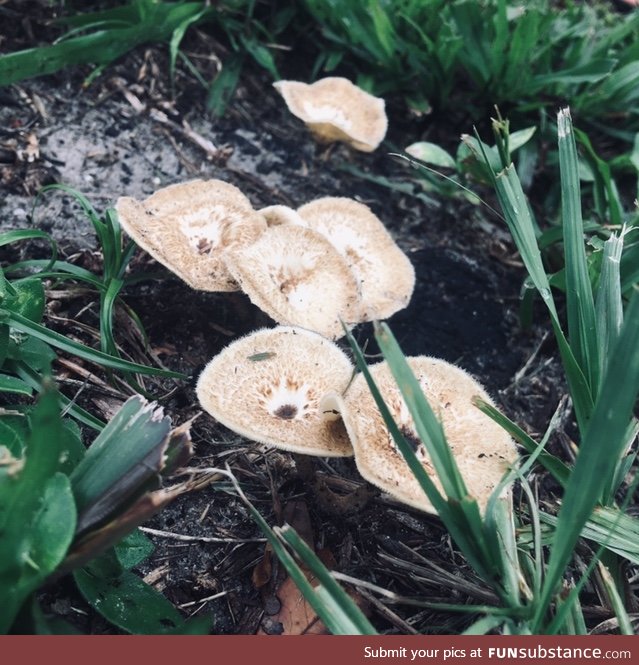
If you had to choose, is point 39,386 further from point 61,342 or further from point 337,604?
point 337,604

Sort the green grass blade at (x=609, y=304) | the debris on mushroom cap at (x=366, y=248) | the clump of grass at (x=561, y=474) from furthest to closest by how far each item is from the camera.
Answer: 1. the debris on mushroom cap at (x=366, y=248)
2. the green grass blade at (x=609, y=304)
3. the clump of grass at (x=561, y=474)

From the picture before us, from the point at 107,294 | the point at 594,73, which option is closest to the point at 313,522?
the point at 107,294

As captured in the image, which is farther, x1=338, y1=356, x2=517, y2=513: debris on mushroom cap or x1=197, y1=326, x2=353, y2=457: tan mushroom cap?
x1=197, y1=326, x2=353, y2=457: tan mushroom cap

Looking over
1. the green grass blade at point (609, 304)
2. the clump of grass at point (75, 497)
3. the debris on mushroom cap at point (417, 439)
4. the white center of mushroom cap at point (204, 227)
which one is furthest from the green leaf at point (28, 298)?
the green grass blade at point (609, 304)

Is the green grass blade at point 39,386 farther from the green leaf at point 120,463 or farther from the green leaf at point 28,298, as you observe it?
the green leaf at point 120,463

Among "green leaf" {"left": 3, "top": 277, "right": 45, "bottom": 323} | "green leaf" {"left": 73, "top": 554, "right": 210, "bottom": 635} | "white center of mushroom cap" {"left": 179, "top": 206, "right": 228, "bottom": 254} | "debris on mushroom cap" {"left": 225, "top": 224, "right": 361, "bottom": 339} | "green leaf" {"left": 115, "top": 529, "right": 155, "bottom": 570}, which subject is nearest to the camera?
"green leaf" {"left": 73, "top": 554, "right": 210, "bottom": 635}

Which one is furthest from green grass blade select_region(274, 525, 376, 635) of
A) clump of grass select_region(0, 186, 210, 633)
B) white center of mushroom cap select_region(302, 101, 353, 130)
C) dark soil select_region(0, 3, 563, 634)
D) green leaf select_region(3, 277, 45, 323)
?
white center of mushroom cap select_region(302, 101, 353, 130)

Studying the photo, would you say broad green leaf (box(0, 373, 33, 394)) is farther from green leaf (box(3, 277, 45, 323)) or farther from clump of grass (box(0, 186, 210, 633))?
green leaf (box(3, 277, 45, 323))
